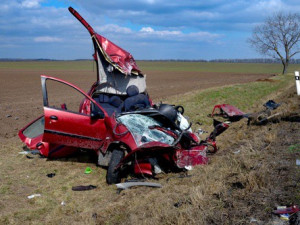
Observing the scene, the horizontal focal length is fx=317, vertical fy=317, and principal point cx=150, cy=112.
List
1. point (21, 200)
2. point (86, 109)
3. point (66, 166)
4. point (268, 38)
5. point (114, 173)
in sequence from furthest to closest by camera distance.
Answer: point (268, 38) → point (86, 109) → point (66, 166) → point (114, 173) → point (21, 200)

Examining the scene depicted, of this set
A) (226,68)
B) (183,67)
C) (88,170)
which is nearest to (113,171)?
(88,170)

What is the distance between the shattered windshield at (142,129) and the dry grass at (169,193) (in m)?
0.75

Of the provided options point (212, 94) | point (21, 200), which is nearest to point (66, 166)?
point (21, 200)

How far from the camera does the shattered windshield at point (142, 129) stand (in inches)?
231

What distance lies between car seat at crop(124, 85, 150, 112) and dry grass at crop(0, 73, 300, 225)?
1.76 metres

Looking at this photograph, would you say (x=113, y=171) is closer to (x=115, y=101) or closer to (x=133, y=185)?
(x=133, y=185)

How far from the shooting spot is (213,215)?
3.70 m

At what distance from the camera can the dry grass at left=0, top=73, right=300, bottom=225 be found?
386cm

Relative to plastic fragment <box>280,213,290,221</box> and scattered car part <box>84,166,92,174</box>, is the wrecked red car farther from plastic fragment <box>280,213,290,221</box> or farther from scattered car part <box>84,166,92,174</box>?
plastic fragment <box>280,213,290,221</box>

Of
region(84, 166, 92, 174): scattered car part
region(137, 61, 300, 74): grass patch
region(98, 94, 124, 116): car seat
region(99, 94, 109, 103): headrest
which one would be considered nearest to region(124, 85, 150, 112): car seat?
region(98, 94, 124, 116): car seat

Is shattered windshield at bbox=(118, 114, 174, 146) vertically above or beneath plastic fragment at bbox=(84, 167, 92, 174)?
above

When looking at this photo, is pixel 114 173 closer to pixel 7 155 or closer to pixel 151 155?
pixel 151 155

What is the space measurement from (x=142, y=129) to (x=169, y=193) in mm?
1772

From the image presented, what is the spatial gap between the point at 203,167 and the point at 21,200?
3221mm
